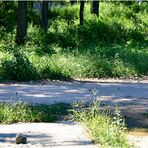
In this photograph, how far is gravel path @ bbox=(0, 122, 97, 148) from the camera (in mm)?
Answer: 8148

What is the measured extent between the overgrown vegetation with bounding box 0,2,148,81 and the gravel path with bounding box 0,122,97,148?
232 inches

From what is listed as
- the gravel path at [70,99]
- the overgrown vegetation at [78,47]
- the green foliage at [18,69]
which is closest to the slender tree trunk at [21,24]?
the overgrown vegetation at [78,47]

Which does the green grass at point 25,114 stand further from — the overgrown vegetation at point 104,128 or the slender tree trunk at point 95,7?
the slender tree trunk at point 95,7

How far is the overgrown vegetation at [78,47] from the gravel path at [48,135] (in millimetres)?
5883

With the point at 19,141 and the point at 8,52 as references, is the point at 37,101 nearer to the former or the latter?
the point at 19,141

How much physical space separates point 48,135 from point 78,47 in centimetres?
1367

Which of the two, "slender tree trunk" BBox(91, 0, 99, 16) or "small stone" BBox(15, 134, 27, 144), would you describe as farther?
"slender tree trunk" BBox(91, 0, 99, 16)

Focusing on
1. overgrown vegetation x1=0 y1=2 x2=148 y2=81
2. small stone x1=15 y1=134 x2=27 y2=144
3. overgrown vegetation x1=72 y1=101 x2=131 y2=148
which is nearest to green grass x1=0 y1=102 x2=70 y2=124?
overgrown vegetation x1=72 y1=101 x2=131 y2=148

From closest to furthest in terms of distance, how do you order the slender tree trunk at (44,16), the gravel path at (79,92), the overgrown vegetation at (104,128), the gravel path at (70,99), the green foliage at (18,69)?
1. the overgrown vegetation at (104,128)
2. the gravel path at (70,99)
3. the gravel path at (79,92)
4. the green foliage at (18,69)
5. the slender tree trunk at (44,16)

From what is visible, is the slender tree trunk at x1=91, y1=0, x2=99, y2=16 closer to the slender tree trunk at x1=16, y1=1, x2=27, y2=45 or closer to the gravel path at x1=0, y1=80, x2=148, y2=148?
the slender tree trunk at x1=16, y1=1, x2=27, y2=45

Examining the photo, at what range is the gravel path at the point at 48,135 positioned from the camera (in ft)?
26.7

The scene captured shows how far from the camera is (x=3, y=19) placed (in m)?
27.9

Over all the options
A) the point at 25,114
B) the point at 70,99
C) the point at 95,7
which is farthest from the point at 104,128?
the point at 95,7

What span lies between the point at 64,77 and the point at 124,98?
3613mm
